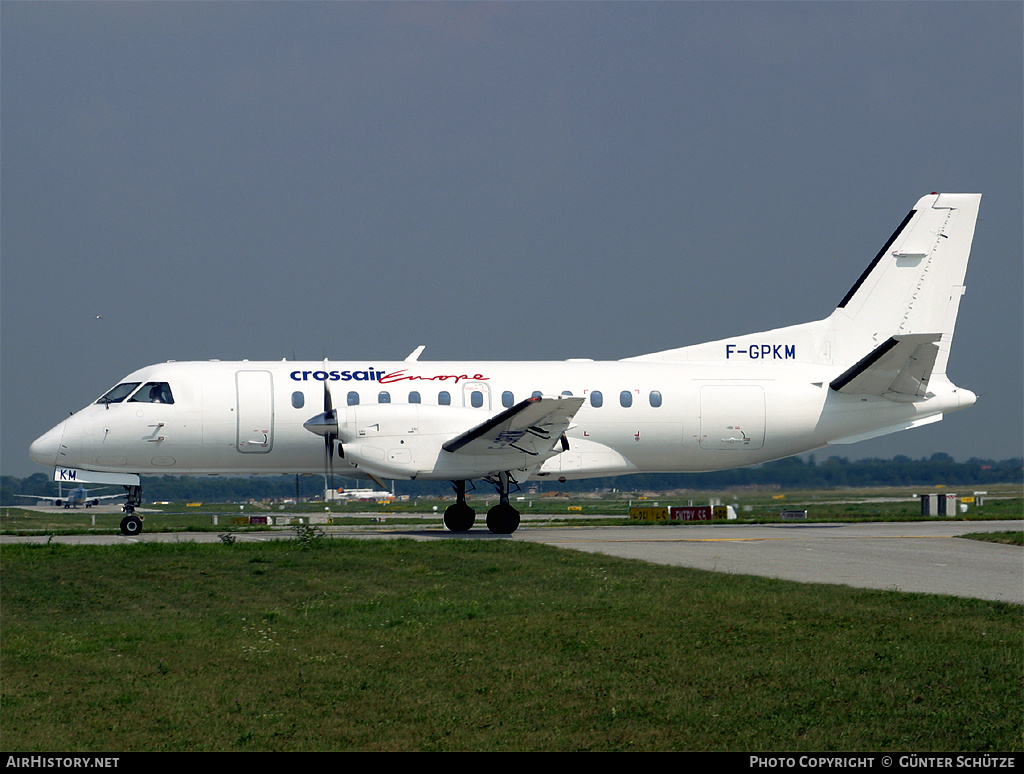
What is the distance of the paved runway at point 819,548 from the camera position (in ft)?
51.4

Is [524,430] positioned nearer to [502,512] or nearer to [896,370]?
[502,512]

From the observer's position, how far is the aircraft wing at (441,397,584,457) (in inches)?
895

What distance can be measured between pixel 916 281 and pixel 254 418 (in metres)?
18.2

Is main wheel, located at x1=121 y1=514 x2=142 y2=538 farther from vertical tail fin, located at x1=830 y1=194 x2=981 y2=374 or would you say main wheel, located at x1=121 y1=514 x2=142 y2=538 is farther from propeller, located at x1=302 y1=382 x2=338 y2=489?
vertical tail fin, located at x1=830 y1=194 x2=981 y2=374

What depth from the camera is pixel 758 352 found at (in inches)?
1118

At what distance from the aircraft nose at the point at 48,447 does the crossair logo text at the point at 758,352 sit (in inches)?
686

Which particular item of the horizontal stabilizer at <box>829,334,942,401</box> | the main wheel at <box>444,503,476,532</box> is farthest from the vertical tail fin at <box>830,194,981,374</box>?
the main wheel at <box>444,503,476,532</box>

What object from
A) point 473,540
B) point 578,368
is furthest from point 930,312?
point 473,540

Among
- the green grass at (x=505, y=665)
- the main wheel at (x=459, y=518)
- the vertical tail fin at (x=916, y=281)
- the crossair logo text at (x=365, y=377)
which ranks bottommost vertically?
the green grass at (x=505, y=665)

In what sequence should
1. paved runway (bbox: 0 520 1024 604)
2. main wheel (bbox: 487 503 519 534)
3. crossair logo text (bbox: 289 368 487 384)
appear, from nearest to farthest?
1. paved runway (bbox: 0 520 1024 604)
2. main wheel (bbox: 487 503 519 534)
3. crossair logo text (bbox: 289 368 487 384)

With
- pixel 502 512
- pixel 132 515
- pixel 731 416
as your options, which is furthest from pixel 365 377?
pixel 731 416


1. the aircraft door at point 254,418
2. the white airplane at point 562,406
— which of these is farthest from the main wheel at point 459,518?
the aircraft door at point 254,418

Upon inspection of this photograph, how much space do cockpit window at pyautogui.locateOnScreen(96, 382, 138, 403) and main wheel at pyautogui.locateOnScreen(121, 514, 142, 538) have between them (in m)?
2.90

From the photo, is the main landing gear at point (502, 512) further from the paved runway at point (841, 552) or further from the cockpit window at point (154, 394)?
the cockpit window at point (154, 394)
